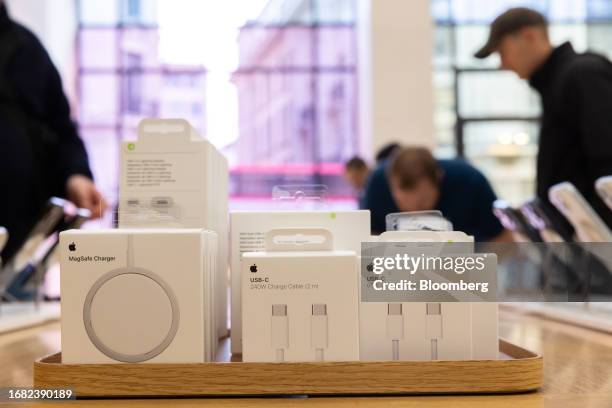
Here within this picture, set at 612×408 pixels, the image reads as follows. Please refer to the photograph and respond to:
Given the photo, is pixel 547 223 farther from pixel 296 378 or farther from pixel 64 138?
pixel 64 138

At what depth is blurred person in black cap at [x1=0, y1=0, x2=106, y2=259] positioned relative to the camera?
6.52 feet

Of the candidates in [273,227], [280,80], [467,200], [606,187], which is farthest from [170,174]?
[280,80]

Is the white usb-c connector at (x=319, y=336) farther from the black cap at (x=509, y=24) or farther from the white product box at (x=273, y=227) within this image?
the black cap at (x=509, y=24)

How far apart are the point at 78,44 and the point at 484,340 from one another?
8085mm

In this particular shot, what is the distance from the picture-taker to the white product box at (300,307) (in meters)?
0.75

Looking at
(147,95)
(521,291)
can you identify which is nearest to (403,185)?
(521,291)

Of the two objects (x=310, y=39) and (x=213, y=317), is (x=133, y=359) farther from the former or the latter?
(x=310, y=39)

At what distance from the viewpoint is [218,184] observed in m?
1.03

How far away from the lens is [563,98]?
1947 mm

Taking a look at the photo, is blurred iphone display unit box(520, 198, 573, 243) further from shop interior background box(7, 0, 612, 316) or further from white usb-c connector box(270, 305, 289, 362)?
shop interior background box(7, 0, 612, 316)

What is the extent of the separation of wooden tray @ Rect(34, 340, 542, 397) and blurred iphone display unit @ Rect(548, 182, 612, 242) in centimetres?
77

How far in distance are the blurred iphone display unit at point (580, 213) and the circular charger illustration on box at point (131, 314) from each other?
943 mm

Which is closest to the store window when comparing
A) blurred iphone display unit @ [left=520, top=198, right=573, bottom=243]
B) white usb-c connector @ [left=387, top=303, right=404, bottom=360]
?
blurred iphone display unit @ [left=520, top=198, right=573, bottom=243]

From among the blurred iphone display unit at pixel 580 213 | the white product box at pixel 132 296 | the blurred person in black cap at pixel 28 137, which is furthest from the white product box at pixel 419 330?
the blurred person in black cap at pixel 28 137
